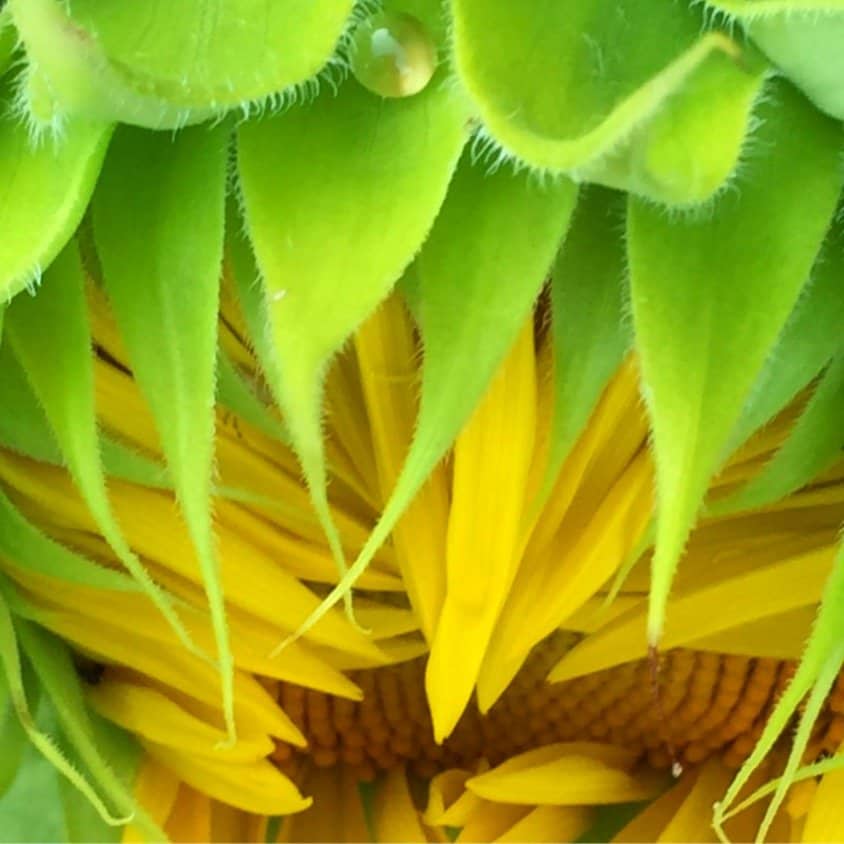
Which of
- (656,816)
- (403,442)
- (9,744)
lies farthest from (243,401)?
(656,816)

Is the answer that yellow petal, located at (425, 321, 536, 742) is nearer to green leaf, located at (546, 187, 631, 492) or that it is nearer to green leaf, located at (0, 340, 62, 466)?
green leaf, located at (546, 187, 631, 492)

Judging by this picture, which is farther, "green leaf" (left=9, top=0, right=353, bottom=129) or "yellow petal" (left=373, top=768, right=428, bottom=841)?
"yellow petal" (left=373, top=768, right=428, bottom=841)

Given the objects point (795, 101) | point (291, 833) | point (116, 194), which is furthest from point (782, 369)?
point (291, 833)

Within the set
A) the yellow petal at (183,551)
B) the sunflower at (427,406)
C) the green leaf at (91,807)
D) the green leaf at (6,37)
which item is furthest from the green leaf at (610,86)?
the green leaf at (91,807)

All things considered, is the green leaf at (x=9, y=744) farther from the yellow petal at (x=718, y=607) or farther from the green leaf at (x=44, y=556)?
the yellow petal at (x=718, y=607)

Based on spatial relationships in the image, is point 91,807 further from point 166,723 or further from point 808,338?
point 808,338

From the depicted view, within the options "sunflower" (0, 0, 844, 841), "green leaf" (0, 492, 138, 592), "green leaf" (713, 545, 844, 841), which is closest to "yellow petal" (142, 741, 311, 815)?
"sunflower" (0, 0, 844, 841)

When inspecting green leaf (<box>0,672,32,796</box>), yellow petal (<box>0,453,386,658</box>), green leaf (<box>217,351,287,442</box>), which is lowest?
green leaf (<box>0,672,32,796</box>)
